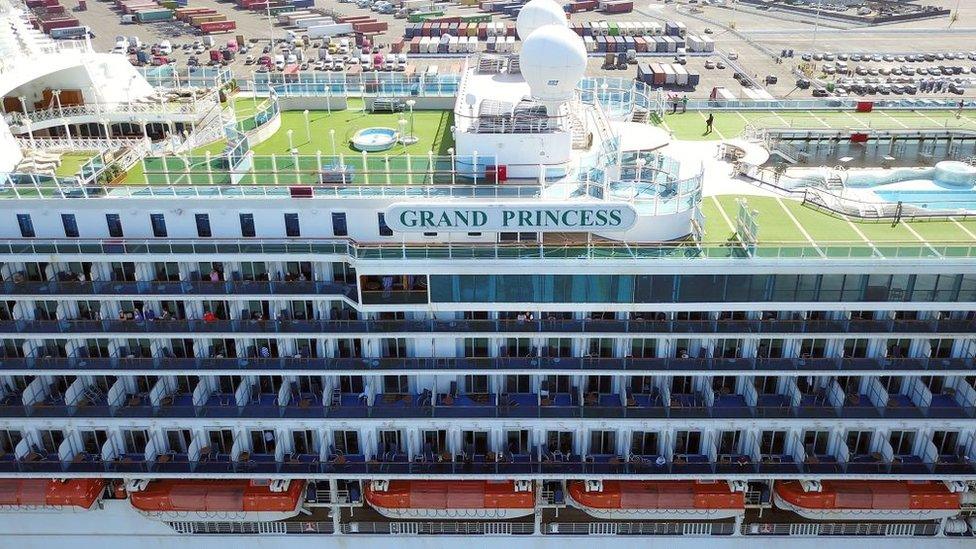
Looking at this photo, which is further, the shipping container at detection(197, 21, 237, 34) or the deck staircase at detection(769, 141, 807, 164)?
the shipping container at detection(197, 21, 237, 34)

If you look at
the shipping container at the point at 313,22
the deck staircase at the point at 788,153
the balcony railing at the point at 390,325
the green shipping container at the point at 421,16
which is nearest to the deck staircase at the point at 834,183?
the deck staircase at the point at 788,153

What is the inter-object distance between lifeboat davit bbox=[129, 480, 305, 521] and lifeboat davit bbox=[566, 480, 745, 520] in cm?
1269

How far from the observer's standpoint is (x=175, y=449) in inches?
1401

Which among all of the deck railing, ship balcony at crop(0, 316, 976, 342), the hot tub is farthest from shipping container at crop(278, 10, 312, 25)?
the deck railing

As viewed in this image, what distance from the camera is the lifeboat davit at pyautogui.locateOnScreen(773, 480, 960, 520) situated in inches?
1284

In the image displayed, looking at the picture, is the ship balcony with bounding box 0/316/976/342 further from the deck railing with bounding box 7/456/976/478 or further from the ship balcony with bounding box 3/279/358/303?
the deck railing with bounding box 7/456/976/478

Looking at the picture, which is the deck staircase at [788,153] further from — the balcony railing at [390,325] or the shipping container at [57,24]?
the shipping container at [57,24]

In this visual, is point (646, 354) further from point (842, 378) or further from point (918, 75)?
point (918, 75)

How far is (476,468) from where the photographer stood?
3300 cm

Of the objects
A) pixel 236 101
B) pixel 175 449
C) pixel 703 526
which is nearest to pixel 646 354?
pixel 703 526

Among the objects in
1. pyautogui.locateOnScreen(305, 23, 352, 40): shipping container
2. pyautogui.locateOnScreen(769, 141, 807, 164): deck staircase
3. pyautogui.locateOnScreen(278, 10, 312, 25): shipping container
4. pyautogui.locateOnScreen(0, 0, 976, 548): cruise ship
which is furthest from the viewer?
pyautogui.locateOnScreen(278, 10, 312, 25): shipping container

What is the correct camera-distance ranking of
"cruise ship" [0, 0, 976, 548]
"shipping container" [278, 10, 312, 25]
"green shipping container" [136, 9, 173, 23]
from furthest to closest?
"green shipping container" [136, 9, 173, 23]
"shipping container" [278, 10, 312, 25]
"cruise ship" [0, 0, 976, 548]

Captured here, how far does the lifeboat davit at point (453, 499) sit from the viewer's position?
1291 inches

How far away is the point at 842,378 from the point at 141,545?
33.0m
